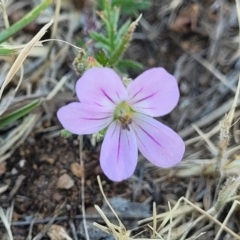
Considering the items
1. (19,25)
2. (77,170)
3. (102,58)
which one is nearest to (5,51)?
(19,25)

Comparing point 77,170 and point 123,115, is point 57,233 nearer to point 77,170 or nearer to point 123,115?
point 77,170

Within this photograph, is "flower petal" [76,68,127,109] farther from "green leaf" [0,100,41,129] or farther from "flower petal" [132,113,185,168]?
"green leaf" [0,100,41,129]

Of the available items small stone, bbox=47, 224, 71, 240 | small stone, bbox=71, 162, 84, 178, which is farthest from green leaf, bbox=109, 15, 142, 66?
small stone, bbox=47, 224, 71, 240

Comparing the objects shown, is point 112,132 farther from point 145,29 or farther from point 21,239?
point 145,29

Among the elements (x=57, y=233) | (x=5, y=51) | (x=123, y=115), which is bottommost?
(x=57, y=233)

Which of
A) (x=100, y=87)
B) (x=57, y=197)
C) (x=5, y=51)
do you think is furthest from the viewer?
(x=57, y=197)

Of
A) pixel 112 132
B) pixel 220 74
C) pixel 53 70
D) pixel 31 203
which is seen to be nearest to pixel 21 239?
pixel 31 203
